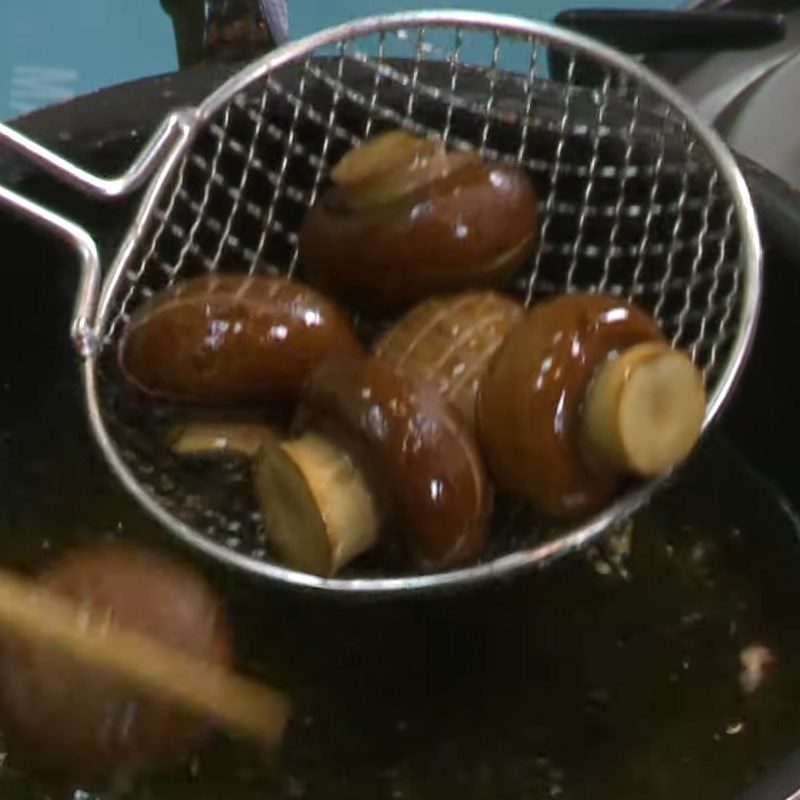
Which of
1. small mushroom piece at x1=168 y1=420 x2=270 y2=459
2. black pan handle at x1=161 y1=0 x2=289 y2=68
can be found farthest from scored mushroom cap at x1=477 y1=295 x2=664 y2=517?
black pan handle at x1=161 y1=0 x2=289 y2=68

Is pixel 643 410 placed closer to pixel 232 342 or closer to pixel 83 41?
pixel 232 342

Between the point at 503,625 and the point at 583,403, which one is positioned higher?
the point at 583,403

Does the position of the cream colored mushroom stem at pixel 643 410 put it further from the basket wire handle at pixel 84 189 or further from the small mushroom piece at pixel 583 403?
the basket wire handle at pixel 84 189

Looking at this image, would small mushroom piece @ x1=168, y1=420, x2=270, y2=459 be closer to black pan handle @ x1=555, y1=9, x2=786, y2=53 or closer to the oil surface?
the oil surface

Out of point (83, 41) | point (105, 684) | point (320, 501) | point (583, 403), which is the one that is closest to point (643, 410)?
point (583, 403)

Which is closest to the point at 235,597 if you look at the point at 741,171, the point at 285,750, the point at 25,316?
the point at 285,750

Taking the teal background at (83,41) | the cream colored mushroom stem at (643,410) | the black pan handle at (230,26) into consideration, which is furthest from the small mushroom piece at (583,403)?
the teal background at (83,41)

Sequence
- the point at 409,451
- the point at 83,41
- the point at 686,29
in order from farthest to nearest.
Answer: the point at 83,41
the point at 686,29
the point at 409,451
